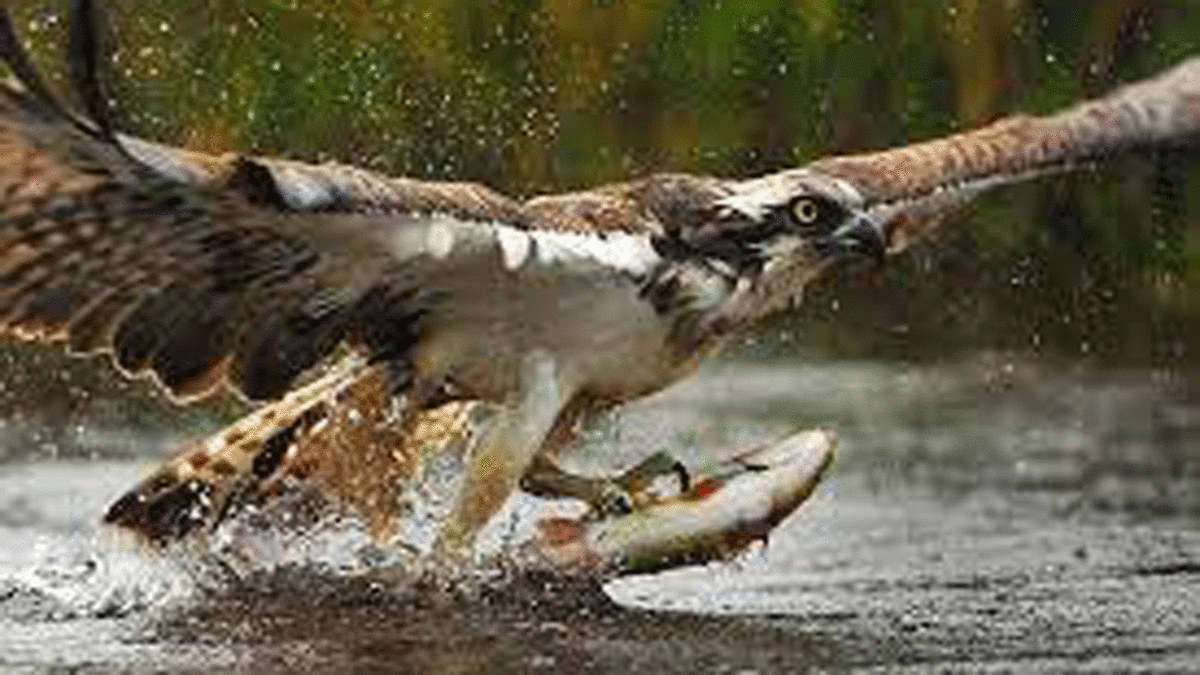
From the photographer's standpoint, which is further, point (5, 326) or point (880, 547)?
point (880, 547)

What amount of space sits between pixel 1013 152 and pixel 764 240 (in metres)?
1.21

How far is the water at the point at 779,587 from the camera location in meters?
8.83

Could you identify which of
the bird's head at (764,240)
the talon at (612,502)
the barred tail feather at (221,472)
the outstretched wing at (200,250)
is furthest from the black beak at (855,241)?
the barred tail feather at (221,472)

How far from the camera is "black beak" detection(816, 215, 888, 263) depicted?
981 centimetres

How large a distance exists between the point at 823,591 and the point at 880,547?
0.81 metres

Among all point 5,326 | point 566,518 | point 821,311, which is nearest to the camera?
point 5,326

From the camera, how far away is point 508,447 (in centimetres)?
972

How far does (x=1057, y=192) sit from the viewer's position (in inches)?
666

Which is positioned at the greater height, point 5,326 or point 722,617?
point 5,326

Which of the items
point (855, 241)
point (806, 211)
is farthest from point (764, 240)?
point (855, 241)

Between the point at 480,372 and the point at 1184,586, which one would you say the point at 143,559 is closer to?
the point at 480,372

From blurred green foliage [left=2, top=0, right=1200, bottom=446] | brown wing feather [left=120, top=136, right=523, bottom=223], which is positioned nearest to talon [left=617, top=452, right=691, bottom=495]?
brown wing feather [left=120, top=136, right=523, bottom=223]

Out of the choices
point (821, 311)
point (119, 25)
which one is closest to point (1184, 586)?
point (821, 311)

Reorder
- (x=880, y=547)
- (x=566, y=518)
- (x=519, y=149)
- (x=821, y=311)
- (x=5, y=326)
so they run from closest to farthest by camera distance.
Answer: (x=5, y=326) < (x=566, y=518) < (x=880, y=547) < (x=821, y=311) < (x=519, y=149)
